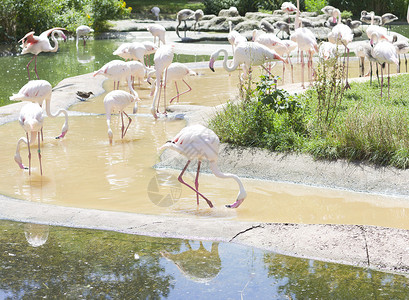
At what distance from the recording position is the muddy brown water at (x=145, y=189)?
224 inches

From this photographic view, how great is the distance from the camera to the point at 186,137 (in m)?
5.76

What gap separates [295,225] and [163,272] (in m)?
1.21

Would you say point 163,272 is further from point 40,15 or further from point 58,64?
point 40,15

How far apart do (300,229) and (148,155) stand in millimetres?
3494

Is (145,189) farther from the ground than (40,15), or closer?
closer

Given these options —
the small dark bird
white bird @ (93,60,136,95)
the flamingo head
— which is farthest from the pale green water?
the flamingo head

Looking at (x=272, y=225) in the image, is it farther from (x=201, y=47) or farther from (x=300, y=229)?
(x=201, y=47)

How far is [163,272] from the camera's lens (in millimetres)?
4047

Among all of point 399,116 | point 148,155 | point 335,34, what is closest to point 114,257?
point 148,155

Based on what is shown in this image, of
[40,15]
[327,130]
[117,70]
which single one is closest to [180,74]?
[117,70]

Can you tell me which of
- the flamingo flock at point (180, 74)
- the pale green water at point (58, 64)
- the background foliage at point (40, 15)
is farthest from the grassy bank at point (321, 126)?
the background foliage at point (40, 15)

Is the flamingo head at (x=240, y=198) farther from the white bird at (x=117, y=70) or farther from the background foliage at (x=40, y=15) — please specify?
the background foliage at (x=40, y=15)

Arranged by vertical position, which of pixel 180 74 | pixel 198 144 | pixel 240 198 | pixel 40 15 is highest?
pixel 40 15

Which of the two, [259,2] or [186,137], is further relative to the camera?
[259,2]
